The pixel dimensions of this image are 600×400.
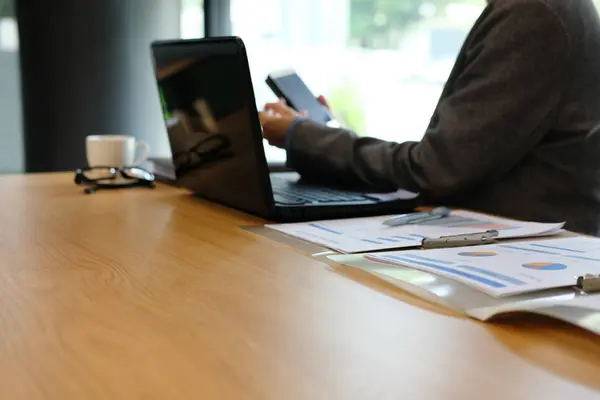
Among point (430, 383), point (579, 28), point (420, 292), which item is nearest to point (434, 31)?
point (579, 28)

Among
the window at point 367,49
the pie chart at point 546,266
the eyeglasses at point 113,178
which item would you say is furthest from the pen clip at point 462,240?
the window at point 367,49

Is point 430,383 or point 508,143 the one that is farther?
point 508,143

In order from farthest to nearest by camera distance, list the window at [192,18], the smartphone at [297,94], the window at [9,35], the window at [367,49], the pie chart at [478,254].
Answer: the window at [192,18] < the window at [367,49] < the window at [9,35] < the smartphone at [297,94] < the pie chart at [478,254]

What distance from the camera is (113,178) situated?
4.66 ft

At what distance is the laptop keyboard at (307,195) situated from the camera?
1.09m

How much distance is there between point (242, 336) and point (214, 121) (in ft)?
2.04

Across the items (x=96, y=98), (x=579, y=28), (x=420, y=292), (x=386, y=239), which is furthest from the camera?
(x=96, y=98)

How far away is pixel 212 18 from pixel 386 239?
7.86 feet

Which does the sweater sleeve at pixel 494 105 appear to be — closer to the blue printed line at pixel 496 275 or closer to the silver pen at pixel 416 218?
the silver pen at pixel 416 218

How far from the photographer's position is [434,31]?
2723 mm

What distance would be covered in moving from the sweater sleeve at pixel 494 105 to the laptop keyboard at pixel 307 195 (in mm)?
112

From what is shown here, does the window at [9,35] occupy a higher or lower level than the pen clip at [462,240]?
higher

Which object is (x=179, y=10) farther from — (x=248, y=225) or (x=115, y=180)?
(x=248, y=225)

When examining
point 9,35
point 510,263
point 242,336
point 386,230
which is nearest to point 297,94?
point 386,230
